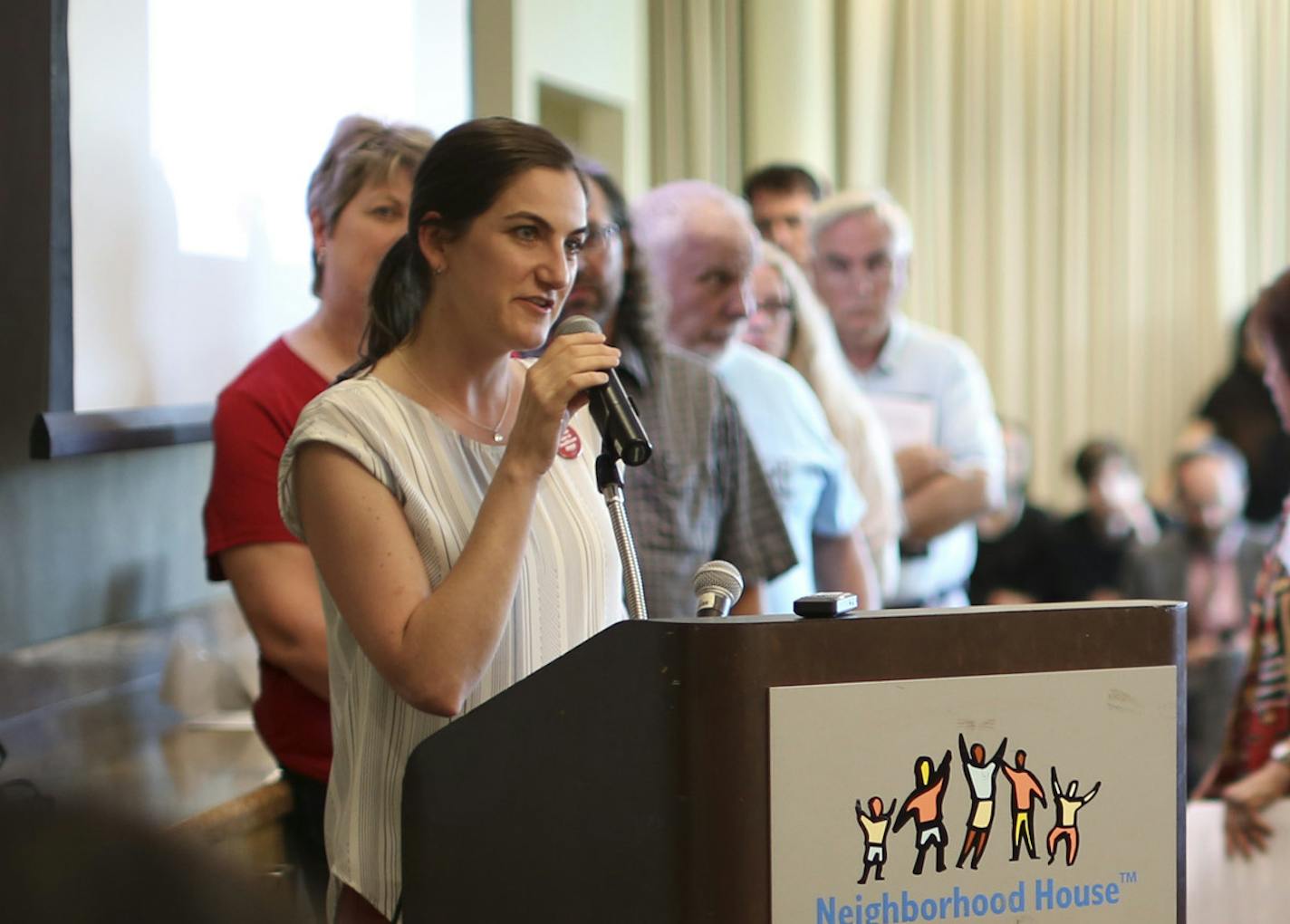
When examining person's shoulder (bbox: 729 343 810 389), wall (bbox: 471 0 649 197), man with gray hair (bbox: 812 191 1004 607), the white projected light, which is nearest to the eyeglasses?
the white projected light

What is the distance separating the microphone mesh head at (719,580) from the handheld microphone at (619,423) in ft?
0.31

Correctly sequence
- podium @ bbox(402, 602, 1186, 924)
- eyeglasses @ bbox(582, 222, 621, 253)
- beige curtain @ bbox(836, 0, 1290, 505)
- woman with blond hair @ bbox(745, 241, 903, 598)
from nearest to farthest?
podium @ bbox(402, 602, 1186, 924) → eyeglasses @ bbox(582, 222, 621, 253) → woman with blond hair @ bbox(745, 241, 903, 598) → beige curtain @ bbox(836, 0, 1290, 505)

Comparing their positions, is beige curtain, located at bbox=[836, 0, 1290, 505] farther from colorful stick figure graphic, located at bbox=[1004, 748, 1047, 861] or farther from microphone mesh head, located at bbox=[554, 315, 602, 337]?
colorful stick figure graphic, located at bbox=[1004, 748, 1047, 861]

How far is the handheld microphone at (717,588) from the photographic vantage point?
3.59 feet

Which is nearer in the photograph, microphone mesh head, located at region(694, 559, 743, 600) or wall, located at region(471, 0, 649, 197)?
microphone mesh head, located at region(694, 559, 743, 600)

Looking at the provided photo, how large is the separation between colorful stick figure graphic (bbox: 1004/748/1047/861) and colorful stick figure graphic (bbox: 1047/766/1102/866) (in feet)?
0.04

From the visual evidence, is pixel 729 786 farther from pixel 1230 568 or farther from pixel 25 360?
pixel 1230 568

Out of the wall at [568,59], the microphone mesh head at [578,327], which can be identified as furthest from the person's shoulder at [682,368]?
the wall at [568,59]

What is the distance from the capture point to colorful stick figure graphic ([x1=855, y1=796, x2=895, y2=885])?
3.12 ft

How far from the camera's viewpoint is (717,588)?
1108mm

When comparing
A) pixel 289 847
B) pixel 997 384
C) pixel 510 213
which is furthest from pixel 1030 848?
pixel 997 384

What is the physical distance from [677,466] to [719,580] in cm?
83

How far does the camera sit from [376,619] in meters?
1.19

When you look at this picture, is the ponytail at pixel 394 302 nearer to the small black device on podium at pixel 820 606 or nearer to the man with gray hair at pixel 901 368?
the small black device on podium at pixel 820 606
